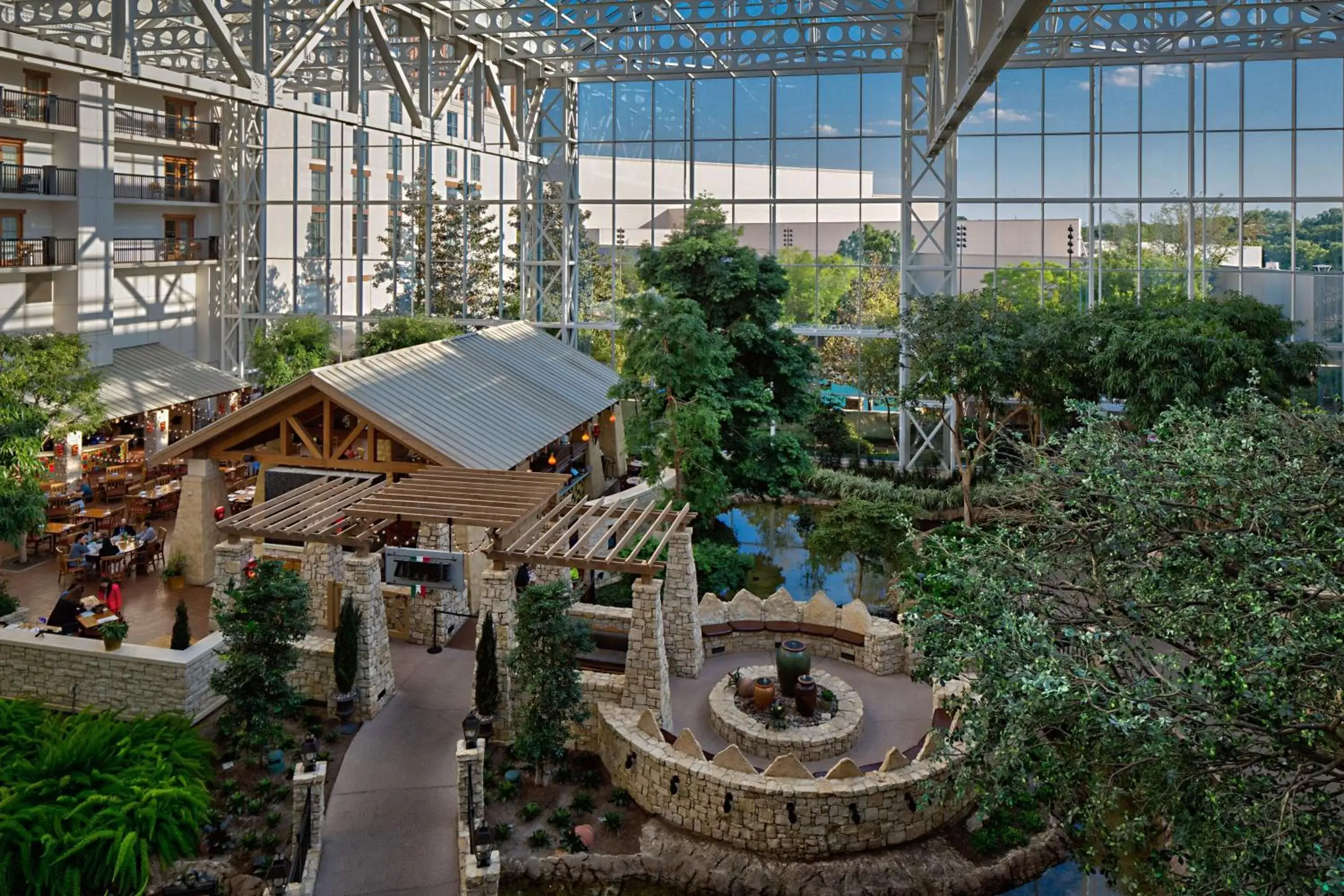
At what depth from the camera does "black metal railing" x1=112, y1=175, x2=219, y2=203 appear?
88.4 feet

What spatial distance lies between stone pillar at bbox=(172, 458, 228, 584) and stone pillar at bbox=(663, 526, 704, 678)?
817cm

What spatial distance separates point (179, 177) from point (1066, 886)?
28.7 metres

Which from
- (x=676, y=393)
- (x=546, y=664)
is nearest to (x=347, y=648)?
(x=546, y=664)

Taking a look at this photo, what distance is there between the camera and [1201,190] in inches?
1029

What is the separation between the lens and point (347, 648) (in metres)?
→ 13.3

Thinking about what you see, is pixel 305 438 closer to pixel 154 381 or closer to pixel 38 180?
pixel 154 381

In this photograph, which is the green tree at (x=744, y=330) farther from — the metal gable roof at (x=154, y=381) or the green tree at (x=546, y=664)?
the metal gable roof at (x=154, y=381)

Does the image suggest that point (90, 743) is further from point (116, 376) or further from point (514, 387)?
point (116, 376)

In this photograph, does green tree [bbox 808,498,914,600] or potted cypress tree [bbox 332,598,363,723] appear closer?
potted cypress tree [bbox 332,598,363,723]

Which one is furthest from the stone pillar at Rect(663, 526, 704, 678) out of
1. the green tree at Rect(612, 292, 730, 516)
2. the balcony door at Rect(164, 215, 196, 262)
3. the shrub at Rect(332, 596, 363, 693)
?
the balcony door at Rect(164, 215, 196, 262)

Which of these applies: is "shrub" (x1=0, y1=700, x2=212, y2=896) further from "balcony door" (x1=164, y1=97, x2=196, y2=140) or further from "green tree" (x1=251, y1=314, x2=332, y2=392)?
"balcony door" (x1=164, y1=97, x2=196, y2=140)

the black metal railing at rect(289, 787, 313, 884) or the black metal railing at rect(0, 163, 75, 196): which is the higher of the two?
the black metal railing at rect(0, 163, 75, 196)

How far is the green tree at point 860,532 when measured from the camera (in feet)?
57.4

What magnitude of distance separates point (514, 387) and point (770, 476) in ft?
18.5
